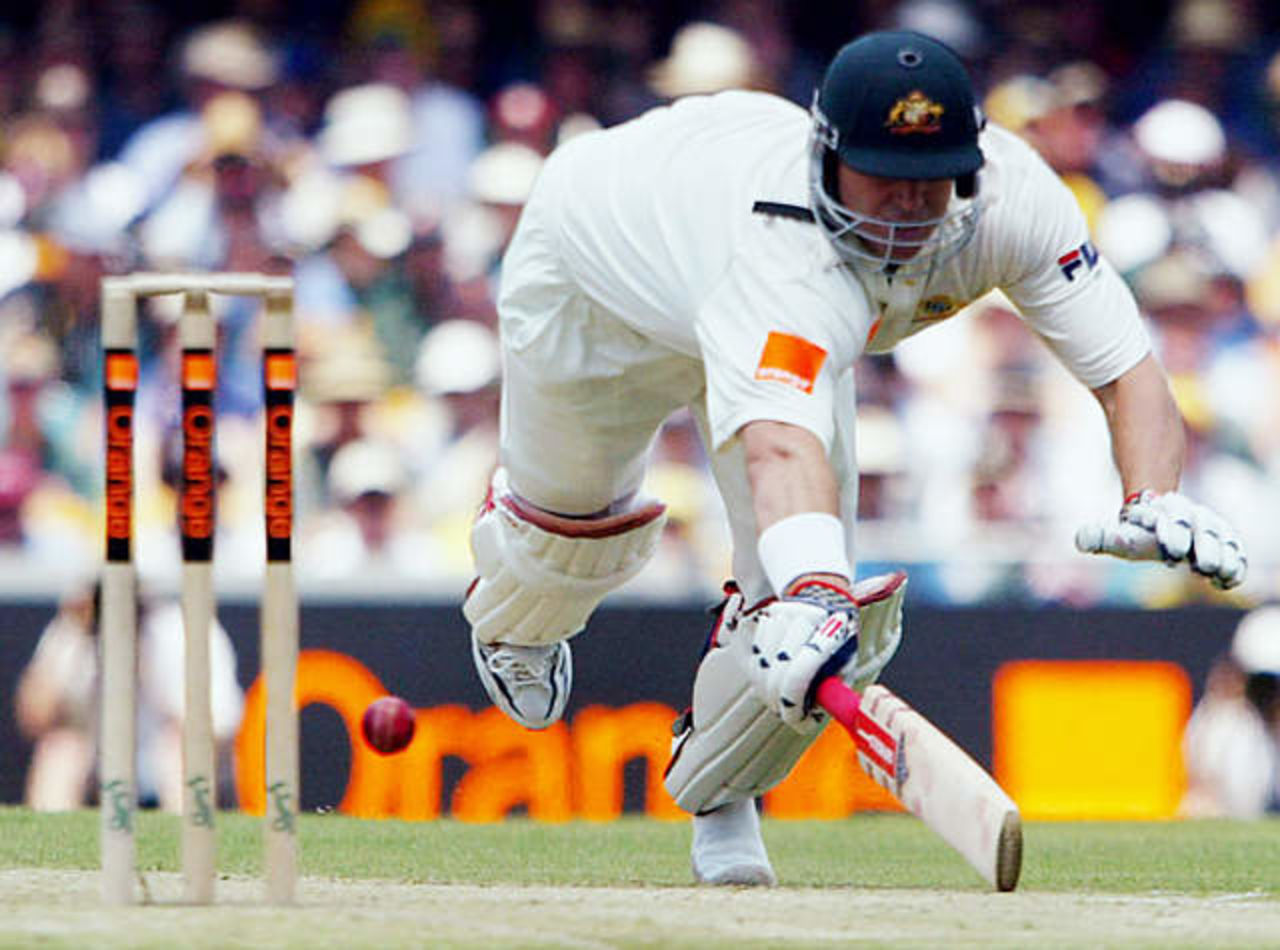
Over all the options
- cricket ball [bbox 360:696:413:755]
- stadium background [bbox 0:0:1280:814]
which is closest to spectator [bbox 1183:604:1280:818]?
stadium background [bbox 0:0:1280:814]

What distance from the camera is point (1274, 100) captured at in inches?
444

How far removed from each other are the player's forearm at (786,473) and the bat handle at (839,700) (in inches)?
11.9

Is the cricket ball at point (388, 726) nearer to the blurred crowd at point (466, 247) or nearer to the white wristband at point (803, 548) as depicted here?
the white wristband at point (803, 548)

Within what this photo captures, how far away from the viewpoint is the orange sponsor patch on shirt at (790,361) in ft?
15.3

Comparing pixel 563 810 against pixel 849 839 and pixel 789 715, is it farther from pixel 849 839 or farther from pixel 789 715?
pixel 789 715

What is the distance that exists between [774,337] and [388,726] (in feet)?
6.76

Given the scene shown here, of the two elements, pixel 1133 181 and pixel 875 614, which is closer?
pixel 875 614

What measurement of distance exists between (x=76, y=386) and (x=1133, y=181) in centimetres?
425

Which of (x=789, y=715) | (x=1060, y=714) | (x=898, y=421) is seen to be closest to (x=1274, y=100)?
(x=898, y=421)

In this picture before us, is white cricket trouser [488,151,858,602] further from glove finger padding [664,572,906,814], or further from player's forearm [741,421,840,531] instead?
player's forearm [741,421,840,531]

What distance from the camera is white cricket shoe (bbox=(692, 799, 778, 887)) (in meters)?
5.43

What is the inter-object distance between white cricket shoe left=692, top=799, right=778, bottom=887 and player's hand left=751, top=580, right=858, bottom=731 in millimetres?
964

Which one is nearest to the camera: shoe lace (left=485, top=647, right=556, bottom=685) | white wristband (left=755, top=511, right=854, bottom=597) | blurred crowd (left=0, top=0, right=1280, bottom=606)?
white wristband (left=755, top=511, right=854, bottom=597)

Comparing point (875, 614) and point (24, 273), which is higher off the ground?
point (875, 614)
